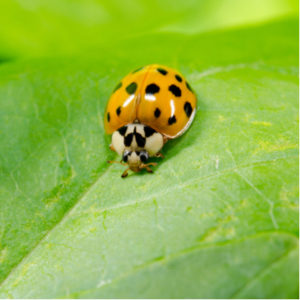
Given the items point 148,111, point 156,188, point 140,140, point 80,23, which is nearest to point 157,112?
point 148,111

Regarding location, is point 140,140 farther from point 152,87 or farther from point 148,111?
point 152,87

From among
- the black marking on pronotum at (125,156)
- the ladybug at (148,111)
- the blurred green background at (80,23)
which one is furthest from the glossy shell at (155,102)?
the blurred green background at (80,23)

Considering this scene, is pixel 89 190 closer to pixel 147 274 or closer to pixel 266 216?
pixel 147 274

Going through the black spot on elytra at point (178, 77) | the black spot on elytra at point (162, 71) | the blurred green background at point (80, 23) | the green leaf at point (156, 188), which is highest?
the blurred green background at point (80, 23)

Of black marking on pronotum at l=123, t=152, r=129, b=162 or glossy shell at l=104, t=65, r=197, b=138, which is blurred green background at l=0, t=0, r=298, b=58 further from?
black marking on pronotum at l=123, t=152, r=129, b=162

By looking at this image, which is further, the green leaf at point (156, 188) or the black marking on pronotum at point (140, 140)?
the black marking on pronotum at point (140, 140)

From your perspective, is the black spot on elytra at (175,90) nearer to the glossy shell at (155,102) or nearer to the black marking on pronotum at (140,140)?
the glossy shell at (155,102)
